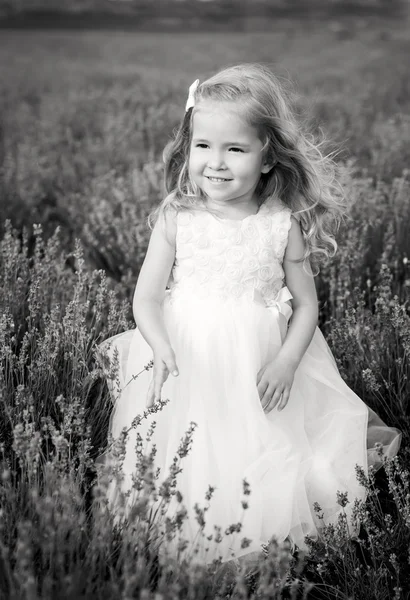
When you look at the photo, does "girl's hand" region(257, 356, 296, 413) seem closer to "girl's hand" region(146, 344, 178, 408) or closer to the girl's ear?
"girl's hand" region(146, 344, 178, 408)

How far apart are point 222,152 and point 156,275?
499 millimetres

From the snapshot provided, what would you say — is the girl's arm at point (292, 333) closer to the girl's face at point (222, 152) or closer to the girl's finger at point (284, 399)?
the girl's finger at point (284, 399)

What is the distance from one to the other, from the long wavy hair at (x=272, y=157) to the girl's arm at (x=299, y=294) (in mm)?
46

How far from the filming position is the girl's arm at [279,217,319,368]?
8.07 feet

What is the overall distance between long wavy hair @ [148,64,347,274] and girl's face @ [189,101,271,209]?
0.04 m

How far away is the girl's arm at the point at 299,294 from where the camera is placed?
2.46 meters

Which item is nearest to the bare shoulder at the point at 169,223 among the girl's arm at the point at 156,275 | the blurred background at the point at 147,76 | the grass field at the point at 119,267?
the girl's arm at the point at 156,275

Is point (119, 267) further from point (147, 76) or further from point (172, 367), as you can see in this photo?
point (147, 76)

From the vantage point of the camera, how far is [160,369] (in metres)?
2.19

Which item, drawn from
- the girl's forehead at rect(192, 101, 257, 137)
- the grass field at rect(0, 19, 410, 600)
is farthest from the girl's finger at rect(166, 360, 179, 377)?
the girl's forehead at rect(192, 101, 257, 137)

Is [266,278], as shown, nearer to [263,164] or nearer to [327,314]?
[263,164]

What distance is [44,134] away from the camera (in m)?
6.30

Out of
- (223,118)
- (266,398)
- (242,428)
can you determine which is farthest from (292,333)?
(223,118)

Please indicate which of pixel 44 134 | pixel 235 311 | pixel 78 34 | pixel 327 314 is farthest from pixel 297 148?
pixel 78 34
